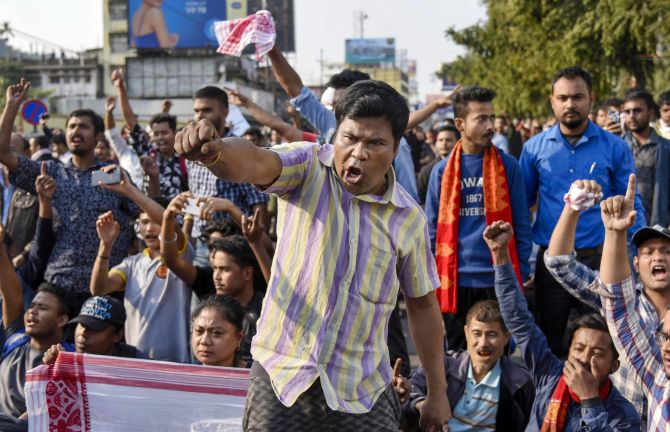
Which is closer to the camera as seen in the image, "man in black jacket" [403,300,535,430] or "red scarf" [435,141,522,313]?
"man in black jacket" [403,300,535,430]

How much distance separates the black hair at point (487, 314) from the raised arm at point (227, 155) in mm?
2354

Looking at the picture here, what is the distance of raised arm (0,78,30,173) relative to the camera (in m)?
6.15

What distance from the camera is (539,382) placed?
438 cm

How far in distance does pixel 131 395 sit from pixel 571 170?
2.75m

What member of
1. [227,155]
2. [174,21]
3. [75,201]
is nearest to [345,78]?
[75,201]

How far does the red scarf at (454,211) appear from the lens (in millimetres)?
5137

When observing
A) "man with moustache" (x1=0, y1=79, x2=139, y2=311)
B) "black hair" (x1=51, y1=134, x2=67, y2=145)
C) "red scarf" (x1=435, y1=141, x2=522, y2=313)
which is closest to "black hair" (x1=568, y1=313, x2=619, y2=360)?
"red scarf" (x1=435, y1=141, x2=522, y2=313)

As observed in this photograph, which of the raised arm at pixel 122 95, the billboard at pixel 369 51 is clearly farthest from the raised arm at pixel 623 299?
the billboard at pixel 369 51

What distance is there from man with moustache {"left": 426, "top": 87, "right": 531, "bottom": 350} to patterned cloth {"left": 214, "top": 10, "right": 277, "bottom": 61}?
119cm

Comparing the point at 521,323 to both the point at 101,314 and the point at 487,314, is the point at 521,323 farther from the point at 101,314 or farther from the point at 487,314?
the point at 101,314

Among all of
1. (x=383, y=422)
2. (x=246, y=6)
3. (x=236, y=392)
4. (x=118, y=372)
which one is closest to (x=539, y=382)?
(x=236, y=392)

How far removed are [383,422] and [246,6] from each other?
49.7 m

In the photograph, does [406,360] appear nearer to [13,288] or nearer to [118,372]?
[118,372]

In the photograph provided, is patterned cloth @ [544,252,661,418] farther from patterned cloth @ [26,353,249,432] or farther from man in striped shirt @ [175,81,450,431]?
man in striped shirt @ [175,81,450,431]
